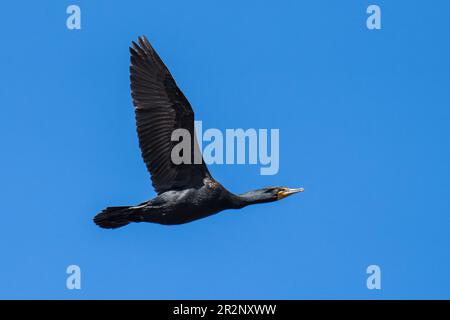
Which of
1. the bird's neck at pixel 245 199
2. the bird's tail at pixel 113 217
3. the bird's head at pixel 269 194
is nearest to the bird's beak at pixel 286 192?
the bird's head at pixel 269 194

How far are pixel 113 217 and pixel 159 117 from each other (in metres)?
1.90

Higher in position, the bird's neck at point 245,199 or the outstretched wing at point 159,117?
the outstretched wing at point 159,117

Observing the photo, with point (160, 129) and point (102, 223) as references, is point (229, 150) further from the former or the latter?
point (102, 223)

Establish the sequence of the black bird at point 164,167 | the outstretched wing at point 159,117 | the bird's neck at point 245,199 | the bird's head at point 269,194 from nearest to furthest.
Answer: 1. the black bird at point 164,167
2. the outstretched wing at point 159,117
3. the bird's neck at point 245,199
4. the bird's head at point 269,194

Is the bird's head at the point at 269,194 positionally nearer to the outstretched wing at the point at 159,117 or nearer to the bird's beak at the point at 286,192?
the bird's beak at the point at 286,192

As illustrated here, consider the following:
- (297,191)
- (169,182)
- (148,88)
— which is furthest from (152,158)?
(297,191)

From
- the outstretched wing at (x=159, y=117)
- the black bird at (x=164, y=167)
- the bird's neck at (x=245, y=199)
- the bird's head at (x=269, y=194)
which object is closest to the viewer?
the black bird at (x=164, y=167)

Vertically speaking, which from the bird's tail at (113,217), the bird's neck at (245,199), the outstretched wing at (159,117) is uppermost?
the outstretched wing at (159,117)

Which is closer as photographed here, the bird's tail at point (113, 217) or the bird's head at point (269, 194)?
the bird's tail at point (113, 217)

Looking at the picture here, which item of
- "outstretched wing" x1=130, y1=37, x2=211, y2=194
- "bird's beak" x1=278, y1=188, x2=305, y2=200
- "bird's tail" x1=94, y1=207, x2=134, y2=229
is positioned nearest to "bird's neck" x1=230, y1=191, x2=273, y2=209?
"bird's beak" x1=278, y1=188, x2=305, y2=200

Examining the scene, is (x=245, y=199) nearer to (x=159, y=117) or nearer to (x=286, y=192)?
(x=286, y=192)

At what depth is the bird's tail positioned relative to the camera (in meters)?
10.4

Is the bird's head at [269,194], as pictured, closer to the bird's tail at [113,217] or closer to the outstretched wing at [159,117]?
the outstretched wing at [159,117]

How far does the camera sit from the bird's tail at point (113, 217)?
10.4 meters
